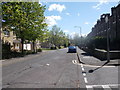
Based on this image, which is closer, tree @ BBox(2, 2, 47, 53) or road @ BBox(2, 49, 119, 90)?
road @ BBox(2, 49, 119, 90)

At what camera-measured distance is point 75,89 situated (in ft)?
18.8

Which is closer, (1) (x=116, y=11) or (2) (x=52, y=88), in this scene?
(2) (x=52, y=88)

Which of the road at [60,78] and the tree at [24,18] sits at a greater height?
the tree at [24,18]

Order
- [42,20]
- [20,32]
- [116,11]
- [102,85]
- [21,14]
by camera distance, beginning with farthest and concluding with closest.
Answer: [116,11] < [42,20] < [20,32] < [21,14] < [102,85]

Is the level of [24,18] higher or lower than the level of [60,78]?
higher

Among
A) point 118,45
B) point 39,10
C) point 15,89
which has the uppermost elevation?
point 39,10

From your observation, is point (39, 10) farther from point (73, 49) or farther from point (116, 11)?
point (116, 11)

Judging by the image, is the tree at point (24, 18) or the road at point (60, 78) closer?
the road at point (60, 78)

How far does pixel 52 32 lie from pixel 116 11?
45246 millimetres

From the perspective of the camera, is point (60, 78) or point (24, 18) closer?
point (60, 78)

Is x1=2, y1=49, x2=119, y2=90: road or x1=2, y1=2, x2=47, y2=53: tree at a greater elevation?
x1=2, y1=2, x2=47, y2=53: tree

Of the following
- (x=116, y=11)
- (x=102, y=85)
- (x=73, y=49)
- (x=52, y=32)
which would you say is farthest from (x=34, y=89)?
(x=52, y=32)

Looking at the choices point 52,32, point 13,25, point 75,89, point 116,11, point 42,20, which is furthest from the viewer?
point 52,32

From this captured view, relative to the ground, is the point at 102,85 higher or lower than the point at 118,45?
lower
